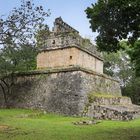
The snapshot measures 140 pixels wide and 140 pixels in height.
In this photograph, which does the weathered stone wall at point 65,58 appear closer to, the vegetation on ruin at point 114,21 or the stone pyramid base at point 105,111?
the stone pyramid base at point 105,111

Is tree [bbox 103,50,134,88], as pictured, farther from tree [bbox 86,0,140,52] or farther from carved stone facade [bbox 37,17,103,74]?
tree [bbox 86,0,140,52]

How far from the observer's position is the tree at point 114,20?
12014 millimetres

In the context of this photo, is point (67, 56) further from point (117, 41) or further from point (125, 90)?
point (125, 90)

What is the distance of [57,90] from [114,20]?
13878 millimetres

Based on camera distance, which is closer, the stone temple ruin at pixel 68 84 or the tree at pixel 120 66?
the stone temple ruin at pixel 68 84

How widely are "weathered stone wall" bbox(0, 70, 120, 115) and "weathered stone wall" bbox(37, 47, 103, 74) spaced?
5.80ft

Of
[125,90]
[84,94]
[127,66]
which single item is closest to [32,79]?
[84,94]

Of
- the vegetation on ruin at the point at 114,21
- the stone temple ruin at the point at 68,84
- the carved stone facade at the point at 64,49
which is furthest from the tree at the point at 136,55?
the carved stone facade at the point at 64,49

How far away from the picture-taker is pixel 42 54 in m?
29.2

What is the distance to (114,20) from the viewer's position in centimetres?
1267

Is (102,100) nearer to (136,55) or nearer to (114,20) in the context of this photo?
(136,55)

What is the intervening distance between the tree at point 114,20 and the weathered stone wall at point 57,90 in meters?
11.5

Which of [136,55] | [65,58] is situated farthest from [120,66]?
[136,55]

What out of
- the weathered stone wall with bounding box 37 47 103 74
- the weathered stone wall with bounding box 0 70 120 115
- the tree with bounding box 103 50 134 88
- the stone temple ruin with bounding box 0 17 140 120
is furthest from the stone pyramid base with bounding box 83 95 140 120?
the tree with bounding box 103 50 134 88
